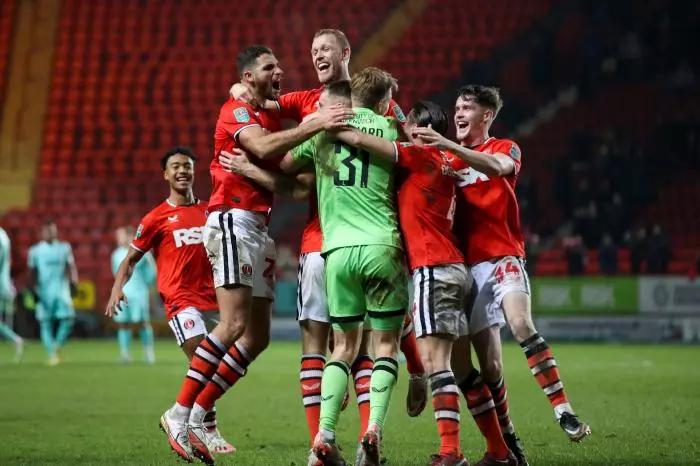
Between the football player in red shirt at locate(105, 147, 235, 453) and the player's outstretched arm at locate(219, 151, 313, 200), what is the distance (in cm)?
153

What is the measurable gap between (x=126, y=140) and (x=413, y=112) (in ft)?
70.3

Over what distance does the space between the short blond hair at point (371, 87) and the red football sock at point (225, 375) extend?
1896 mm

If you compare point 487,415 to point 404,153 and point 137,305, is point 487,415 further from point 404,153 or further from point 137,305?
point 137,305

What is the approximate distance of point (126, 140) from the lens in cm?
2669

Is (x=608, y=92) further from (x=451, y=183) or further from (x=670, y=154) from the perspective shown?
(x=451, y=183)

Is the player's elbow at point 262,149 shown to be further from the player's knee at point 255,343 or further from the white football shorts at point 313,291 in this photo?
the player's knee at point 255,343

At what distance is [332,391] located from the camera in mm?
5801

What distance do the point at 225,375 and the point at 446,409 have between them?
1.69 metres

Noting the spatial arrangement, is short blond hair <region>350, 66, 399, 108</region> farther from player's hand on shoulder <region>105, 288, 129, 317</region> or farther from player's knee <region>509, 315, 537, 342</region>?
player's hand on shoulder <region>105, 288, 129, 317</region>

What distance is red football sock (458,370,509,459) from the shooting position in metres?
6.18

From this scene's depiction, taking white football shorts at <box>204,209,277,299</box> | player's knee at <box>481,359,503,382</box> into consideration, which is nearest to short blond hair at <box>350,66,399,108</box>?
white football shorts at <box>204,209,277,299</box>

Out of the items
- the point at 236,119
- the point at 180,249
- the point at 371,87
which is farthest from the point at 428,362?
the point at 180,249

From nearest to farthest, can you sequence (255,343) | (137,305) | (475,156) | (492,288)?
(475,156) → (492,288) → (255,343) → (137,305)

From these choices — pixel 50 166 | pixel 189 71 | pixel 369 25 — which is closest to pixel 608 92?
pixel 369 25
